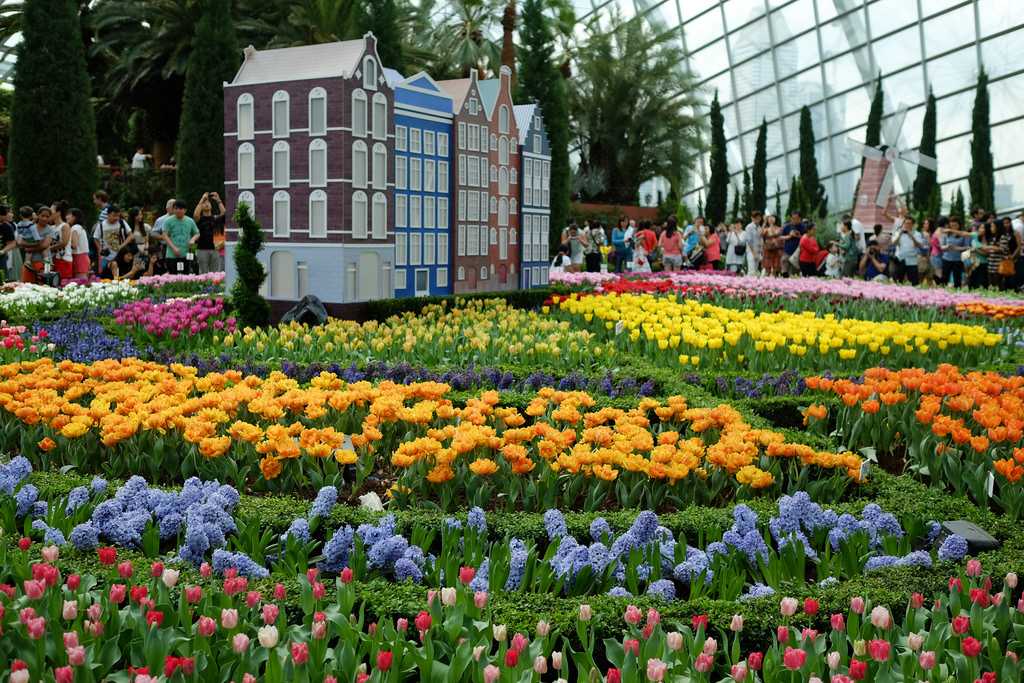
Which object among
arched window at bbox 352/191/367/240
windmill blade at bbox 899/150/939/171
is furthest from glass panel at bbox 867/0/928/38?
arched window at bbox 352/191/367/240

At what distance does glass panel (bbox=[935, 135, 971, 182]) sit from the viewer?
3725 cm

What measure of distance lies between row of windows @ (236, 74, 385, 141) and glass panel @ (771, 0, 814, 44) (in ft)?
98.5

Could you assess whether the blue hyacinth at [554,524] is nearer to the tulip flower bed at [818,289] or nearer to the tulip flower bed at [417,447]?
the tulip flower bed at [417,447]

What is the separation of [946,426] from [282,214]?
930cm

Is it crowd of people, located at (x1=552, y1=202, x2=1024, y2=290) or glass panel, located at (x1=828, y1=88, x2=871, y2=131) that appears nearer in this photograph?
crowd of people, located at (x1=552, y1=202, x2=1024, y2=290)

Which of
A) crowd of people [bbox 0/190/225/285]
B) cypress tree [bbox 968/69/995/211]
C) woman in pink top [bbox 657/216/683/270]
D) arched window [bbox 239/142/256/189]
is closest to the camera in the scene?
arched window [bbox 239/142/256/189]

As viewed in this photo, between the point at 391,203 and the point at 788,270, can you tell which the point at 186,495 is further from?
the point at 788,270

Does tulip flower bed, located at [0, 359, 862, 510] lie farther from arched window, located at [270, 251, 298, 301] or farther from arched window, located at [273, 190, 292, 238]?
arched window, located at [273, 190, 292, 238]

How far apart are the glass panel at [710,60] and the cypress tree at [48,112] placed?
26.3 meters

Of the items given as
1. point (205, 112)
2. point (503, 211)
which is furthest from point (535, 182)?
point (205, 112)

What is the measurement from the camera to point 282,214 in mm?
12852

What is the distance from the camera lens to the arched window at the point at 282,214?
41.9 ft

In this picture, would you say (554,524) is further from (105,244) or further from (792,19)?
(792,19)

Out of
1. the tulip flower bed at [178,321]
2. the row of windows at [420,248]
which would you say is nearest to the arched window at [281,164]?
the row of windows at [420,248]
